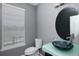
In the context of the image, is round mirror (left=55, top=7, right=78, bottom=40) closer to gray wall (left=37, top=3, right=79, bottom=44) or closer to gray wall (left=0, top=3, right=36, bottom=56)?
gray wall (left=37, top=3, right=79, bottom=44)

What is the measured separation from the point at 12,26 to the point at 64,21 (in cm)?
143

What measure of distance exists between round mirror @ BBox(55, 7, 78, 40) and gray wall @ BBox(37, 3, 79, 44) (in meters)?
0.09

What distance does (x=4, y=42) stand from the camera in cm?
170

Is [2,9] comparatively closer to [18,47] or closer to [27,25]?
[27,25]

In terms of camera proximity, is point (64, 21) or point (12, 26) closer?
point (64, 21)

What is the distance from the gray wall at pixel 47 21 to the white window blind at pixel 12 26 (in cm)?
53

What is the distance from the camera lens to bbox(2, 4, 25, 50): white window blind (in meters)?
1.70

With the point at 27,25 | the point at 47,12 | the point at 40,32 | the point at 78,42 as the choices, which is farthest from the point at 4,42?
the point at 78,42

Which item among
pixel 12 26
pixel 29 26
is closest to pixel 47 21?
pixel 29 26

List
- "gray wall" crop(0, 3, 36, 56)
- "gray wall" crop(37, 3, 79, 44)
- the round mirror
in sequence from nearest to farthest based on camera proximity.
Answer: the round mirror, "gray wall" crop(37, 3, 79, 44), "gray wall" crop(0, 3, 36, 56)

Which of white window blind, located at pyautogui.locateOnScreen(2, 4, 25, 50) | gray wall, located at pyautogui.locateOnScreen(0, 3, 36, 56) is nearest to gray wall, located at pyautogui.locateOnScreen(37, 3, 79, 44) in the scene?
gray wall, located at pyautogui.locateOnScreen(0, 3, 36, 56)

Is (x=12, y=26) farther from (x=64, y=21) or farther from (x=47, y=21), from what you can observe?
(x=64, y=21)

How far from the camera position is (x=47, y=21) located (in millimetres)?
1811

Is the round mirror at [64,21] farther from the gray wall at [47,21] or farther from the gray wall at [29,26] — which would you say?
the gray wall at [29,26]
